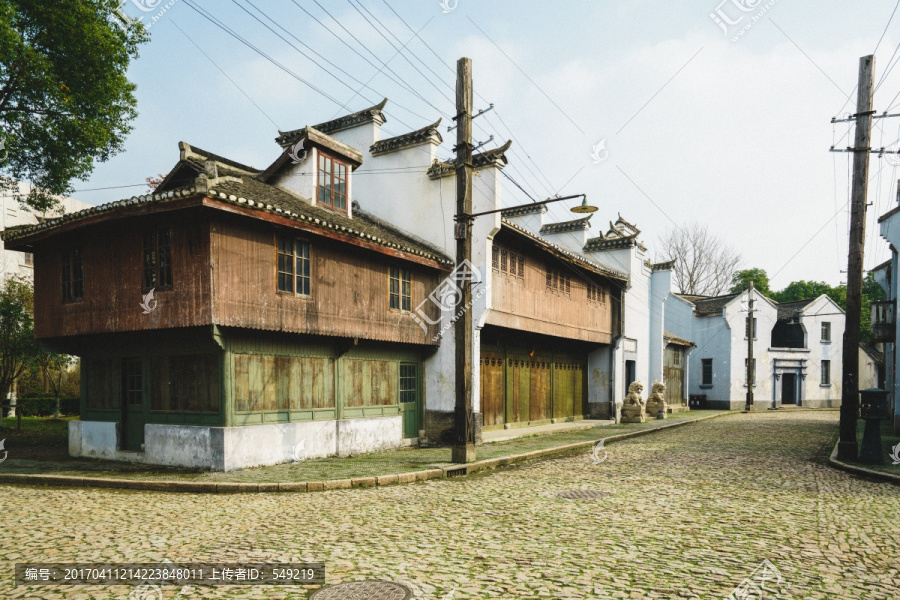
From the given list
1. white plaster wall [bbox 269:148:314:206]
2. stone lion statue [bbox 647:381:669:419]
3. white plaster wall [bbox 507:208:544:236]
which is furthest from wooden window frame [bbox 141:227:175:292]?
stone lion statue [bbox 647:381:669:419]

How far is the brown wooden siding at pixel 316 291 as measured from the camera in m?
12.1

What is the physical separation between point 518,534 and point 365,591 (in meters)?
2.57

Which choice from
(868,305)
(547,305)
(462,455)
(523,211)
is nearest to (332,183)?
(462,455)

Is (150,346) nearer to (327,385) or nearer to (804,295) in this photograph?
(327,385)

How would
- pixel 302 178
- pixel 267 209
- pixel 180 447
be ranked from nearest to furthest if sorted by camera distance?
pixel 267 209
pixel 180 447
pixel 302 178

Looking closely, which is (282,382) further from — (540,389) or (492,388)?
(540,389)

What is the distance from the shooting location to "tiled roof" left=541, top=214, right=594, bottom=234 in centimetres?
2861

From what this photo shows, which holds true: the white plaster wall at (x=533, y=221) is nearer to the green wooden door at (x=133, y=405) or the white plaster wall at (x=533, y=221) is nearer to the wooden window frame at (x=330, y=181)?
the wooden window frame at (x=330, y=181)

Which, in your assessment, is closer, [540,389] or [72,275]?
[72,275]

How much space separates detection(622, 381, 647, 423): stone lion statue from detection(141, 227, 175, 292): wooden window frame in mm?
20135

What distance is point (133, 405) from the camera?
47.0 ft

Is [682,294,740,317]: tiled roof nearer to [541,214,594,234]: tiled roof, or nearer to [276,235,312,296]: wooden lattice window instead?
[541,214,594,234]: tiled roof

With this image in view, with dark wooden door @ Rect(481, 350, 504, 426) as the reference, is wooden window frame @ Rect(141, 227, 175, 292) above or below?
above

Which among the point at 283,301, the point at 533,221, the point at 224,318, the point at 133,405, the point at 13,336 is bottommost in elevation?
the point at 133,405
